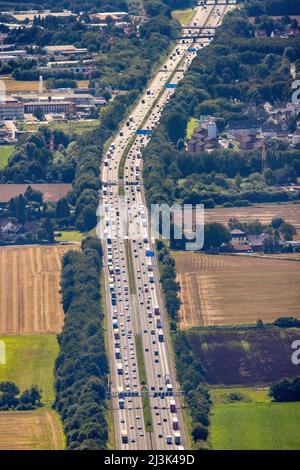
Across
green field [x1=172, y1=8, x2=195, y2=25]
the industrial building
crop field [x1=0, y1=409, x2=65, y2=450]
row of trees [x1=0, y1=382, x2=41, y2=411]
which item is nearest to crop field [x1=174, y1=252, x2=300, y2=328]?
row of trees [x1=0, y1=382, x2=41, y2=411]

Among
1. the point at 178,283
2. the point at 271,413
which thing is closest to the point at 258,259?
the point at 178,283

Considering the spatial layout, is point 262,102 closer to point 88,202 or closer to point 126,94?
point 126,94

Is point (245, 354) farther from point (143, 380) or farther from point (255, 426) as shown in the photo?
point (255, 426)

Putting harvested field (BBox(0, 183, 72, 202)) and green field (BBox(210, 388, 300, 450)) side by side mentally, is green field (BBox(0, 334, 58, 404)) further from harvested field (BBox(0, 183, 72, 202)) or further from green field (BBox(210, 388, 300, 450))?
harvested field (BBox(0, 183, 72, 202))

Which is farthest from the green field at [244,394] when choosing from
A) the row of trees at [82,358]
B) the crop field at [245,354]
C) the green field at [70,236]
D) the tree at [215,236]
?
the green field at [70,236]

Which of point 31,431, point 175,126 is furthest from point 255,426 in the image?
point 175,126

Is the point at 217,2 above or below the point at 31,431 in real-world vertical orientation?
above

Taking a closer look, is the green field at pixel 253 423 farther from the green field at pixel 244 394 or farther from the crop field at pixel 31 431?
the crop field at pixel 31 431
